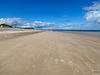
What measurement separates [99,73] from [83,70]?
17.4 inches

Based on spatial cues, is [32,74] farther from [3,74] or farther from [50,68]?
[3,74]

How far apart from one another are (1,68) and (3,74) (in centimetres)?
34

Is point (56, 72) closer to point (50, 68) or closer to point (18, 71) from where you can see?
point (50, 68)

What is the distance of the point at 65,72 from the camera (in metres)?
1.92

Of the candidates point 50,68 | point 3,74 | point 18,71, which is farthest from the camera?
point 50,68

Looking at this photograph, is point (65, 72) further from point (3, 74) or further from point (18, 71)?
point (3, 74)

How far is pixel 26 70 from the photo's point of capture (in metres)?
1.95

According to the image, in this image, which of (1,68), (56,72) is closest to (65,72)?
(56,72)

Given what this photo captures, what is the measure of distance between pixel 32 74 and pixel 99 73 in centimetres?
206

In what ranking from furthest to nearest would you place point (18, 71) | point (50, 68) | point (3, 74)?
1. point (50, 68)
2. point (18, 71)
3. point (3, 74)

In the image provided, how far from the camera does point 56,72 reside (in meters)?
1.91

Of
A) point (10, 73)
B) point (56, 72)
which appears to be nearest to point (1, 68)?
point (10, 73)

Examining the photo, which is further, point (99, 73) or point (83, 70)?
point (83, 70)

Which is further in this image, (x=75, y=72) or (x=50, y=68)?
(x=50, y=68)
